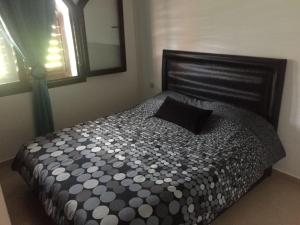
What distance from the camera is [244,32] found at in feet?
8.16

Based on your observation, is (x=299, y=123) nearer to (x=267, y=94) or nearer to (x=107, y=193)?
(x=267, y=94)

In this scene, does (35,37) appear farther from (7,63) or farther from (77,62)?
(77,62)

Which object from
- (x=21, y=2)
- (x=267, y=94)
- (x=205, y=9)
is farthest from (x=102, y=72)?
(x=267, y=94)

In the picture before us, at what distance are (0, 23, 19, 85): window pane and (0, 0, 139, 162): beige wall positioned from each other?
0.21m

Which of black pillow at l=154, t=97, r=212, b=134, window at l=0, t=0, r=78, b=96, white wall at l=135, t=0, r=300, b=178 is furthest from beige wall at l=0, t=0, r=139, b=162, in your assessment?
black pillow at l=154, t=97, r=212, b=134

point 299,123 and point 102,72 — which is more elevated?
point 102,72

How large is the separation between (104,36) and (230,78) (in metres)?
1.71

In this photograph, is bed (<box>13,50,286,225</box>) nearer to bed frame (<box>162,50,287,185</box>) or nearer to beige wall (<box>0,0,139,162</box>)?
bed frame (<box>162,50,287,185</box>)

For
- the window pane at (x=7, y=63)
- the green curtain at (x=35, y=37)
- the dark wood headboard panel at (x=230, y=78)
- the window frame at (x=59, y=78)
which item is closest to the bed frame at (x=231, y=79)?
the dark wood headboard panel at (x=230, y=78)

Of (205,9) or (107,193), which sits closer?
(107,193)

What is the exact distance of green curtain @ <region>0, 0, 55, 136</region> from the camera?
99.9 inches

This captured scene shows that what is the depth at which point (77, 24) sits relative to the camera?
3.05 m

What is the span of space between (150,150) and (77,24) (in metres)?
1.85

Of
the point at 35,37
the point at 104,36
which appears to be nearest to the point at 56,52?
the point at 35,37
